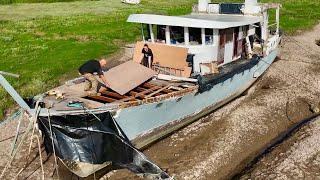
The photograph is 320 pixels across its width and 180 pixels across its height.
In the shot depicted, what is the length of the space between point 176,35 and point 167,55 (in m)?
1.43

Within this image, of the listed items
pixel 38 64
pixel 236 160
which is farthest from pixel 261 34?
pixel 38 64

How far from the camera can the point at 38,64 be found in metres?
30.7

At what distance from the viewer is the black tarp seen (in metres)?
16.2

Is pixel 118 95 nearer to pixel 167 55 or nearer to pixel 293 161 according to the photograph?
pixel 167 55

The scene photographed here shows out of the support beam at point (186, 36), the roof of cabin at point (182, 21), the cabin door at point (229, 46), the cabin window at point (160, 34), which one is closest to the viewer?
the roof of cabin at point (182, 21)

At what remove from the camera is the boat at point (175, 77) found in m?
16.9

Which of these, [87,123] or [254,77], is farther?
[254,77]

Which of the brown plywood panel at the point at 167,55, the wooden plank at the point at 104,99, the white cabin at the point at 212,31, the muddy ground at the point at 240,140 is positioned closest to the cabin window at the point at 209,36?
the white cabin at the point at 212,31

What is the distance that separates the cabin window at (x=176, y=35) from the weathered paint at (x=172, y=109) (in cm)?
317

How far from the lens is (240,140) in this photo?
63.9ft

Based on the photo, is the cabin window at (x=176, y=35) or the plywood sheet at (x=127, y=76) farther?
the cabin window at (x=176, y=35)

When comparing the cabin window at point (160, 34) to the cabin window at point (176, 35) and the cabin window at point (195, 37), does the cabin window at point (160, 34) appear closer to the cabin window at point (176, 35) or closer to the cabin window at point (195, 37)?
the cabin window at point (176, 35)

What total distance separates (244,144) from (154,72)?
551cm

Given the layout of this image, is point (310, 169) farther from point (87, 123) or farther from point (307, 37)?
point (307, 37)
